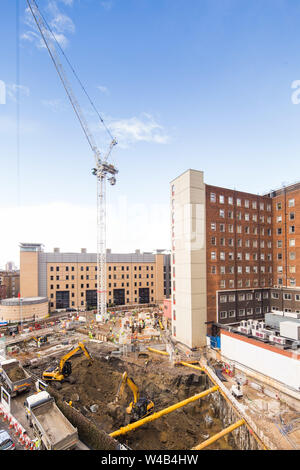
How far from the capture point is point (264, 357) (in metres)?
25.6

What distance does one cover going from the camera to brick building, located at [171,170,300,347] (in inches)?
1447

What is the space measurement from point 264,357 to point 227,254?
17.7 meters

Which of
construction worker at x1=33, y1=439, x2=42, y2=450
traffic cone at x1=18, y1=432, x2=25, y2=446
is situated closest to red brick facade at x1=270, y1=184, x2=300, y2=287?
construction worker at x1=33, y1=439, x2=42, y2=450

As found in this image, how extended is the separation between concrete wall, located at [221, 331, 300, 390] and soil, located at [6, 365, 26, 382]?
24409 millimetres

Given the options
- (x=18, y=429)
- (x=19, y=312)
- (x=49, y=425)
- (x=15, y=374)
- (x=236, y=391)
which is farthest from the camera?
(x=19, y=312)

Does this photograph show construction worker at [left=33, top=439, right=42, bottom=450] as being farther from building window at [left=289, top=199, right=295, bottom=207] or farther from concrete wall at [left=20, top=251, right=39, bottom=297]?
concrete wall at [left=20, top=251, right=39, bottom=297]

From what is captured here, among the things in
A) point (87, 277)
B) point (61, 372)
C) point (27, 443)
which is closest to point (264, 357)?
point (27, 443)

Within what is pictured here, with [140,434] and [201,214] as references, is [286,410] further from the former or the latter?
[201,214]

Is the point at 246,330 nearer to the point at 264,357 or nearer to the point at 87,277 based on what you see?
the point at 264,357

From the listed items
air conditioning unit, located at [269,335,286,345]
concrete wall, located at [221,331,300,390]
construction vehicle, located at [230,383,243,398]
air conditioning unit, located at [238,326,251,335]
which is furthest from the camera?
air conditioning unit, located at [238,326,251,335]

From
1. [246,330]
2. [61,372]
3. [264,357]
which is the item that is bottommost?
[61,372]

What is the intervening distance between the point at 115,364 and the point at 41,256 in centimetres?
4599

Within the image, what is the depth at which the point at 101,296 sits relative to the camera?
57688mm
